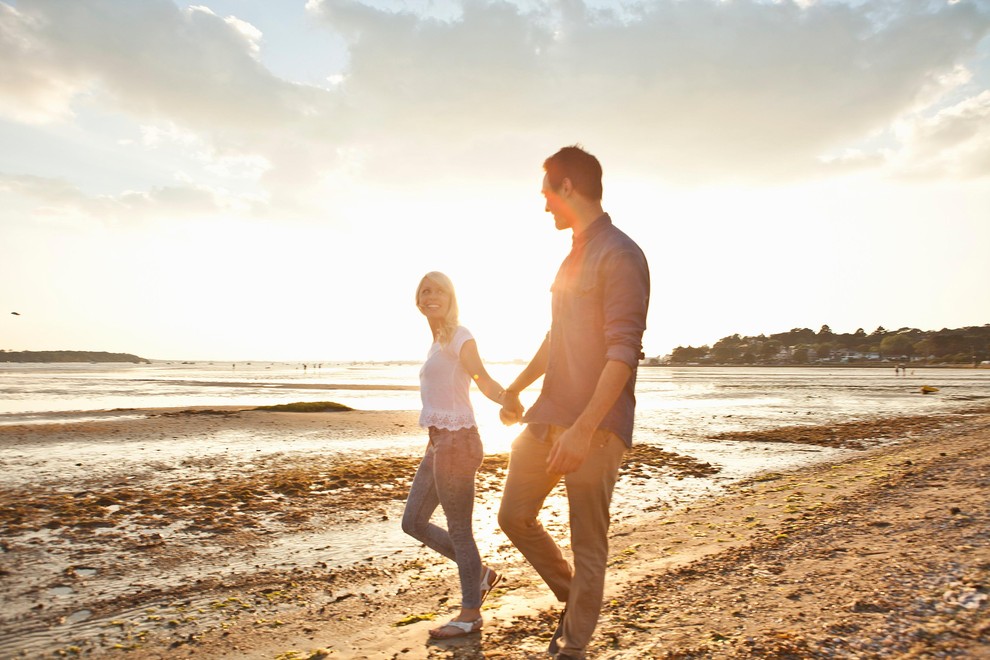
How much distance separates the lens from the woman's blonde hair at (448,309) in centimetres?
448

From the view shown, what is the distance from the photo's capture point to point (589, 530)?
10.3ft

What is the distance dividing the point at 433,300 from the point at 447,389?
649 mm

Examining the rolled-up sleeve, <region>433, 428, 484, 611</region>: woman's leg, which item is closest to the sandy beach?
<region>433, 428, 484, 611</region>: woman's leg

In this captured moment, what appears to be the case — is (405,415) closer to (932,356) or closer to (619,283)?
(619,283)

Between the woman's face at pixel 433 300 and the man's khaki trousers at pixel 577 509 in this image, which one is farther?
the woman's face at pixel 433 300

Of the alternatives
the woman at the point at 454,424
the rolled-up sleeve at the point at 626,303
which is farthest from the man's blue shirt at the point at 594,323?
the woman at the point at 454,424

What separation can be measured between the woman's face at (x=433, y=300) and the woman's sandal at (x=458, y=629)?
2139 millimetres

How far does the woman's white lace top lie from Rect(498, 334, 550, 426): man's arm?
63 cm

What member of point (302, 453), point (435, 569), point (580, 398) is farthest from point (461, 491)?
point (302, 453)

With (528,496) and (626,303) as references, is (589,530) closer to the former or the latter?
(528,496)

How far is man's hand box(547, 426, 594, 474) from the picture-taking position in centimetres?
295

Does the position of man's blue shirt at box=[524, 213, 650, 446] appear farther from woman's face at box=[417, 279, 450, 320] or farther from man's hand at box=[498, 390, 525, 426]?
woman's face at box=[417, 279, 450, 320]

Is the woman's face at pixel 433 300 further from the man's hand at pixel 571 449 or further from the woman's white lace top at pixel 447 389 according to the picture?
the man's hand at pixel 571 449

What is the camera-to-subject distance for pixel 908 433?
18156 mm
